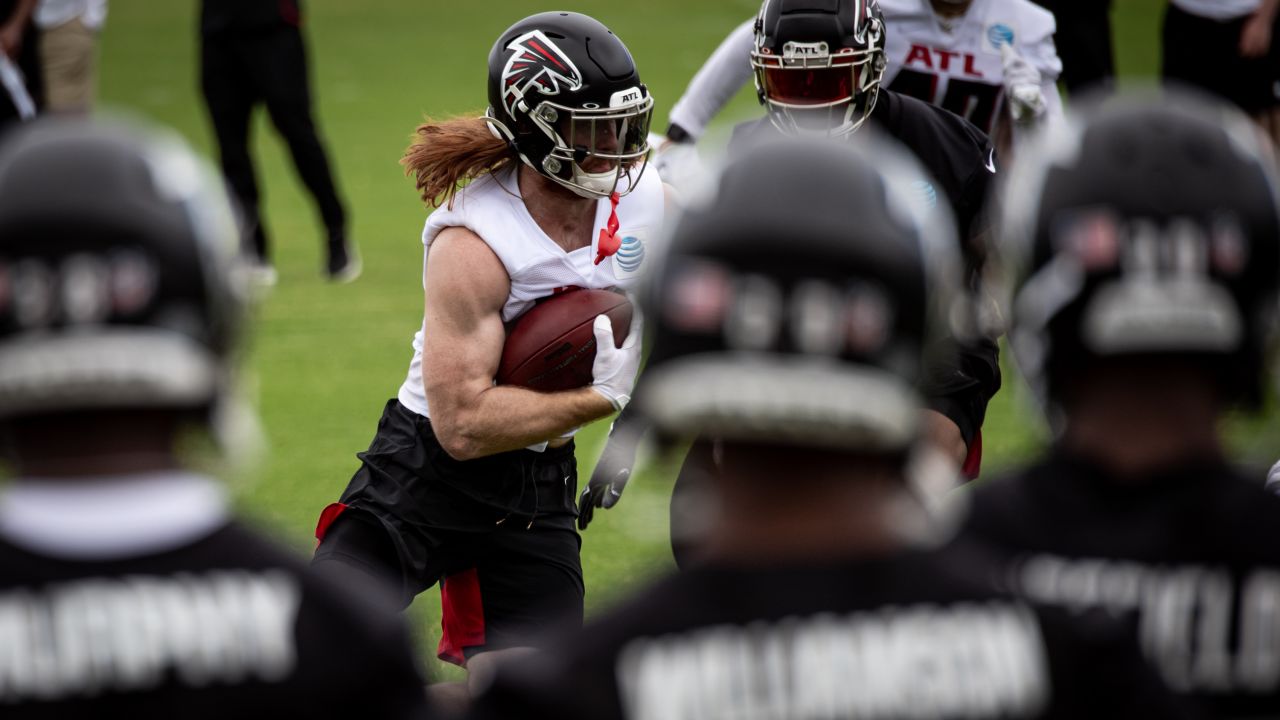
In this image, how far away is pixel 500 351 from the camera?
4109 millimetres

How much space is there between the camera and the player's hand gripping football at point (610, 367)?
4.12 metres

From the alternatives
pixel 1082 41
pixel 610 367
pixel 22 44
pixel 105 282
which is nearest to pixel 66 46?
pixel 22 44

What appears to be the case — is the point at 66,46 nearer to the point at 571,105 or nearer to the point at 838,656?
the point at 571,105

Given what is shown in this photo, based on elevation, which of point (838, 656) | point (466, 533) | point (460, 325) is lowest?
point (466, 533)

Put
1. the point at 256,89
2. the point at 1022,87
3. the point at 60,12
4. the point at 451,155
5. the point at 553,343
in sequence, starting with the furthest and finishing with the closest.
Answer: the point at 60,12
the point at 256,89
the point at 1022,87
the point at 451,155
the point at 553,343

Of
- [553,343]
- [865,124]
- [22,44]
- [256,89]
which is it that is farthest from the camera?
[256,89]

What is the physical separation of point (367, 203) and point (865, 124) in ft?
25.4

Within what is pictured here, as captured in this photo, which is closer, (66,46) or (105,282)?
(105,282)

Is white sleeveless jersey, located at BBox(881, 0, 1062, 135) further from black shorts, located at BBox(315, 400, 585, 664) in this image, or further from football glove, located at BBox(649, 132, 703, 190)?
black shorts, located at BBox(315, 400, 585, 664)

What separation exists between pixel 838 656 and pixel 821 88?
3066 millimetres

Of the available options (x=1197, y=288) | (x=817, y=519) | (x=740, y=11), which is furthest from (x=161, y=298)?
(x=740, y=11)

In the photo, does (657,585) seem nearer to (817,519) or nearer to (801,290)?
(817,519)

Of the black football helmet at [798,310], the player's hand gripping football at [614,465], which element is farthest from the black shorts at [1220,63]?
the black football helmet at [798,310]

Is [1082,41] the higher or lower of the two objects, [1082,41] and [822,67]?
the lower
